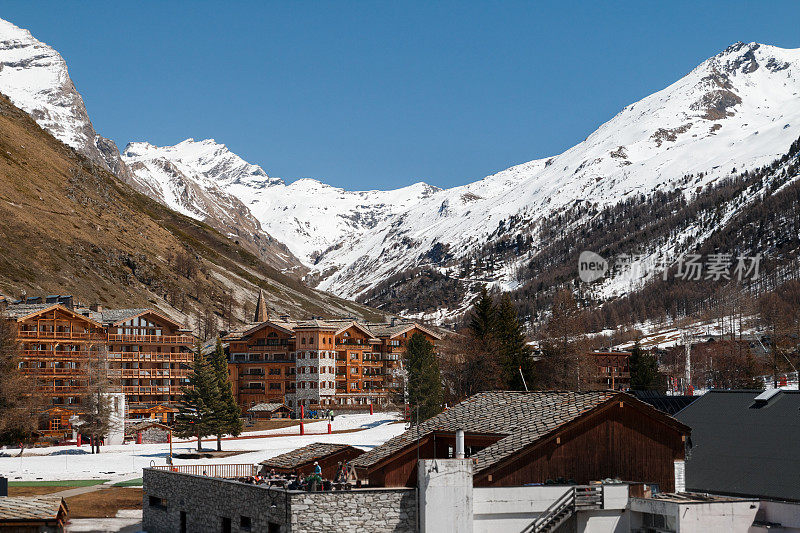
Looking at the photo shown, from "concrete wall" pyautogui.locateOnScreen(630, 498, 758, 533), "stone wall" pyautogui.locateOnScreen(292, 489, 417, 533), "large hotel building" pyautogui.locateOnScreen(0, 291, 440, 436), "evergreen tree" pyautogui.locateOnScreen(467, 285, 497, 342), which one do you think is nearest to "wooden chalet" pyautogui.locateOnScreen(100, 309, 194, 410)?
"large hotel building" pyautogui.locateOnScreen(0, 291, 440, 436)

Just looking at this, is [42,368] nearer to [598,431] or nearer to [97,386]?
[97,386]

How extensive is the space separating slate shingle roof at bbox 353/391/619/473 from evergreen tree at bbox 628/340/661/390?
69570 millimetres

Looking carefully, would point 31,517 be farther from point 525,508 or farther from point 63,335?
point 63,335

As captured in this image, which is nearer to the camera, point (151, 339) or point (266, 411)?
point (266, 411)

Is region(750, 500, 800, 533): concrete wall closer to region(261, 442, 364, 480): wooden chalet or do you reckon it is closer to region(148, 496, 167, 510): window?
region(261, 442, 364, 480): wooden chalet

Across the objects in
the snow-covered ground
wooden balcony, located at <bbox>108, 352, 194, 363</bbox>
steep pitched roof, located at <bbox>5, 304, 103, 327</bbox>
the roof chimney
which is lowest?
the snow-covered ground

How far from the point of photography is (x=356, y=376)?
14050 centimetres

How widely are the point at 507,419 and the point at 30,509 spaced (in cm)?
2300

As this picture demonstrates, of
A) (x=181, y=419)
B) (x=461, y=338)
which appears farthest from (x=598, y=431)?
(x=461, y=338)

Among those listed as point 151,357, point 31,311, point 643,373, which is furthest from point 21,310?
point 643,373

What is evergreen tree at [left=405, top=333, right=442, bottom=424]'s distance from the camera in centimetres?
9038

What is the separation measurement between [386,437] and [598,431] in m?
46.1

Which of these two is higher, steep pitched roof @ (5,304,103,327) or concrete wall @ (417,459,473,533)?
steep pitched roof @ (5,304,103,327)

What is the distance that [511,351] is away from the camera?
97312 millimetres
